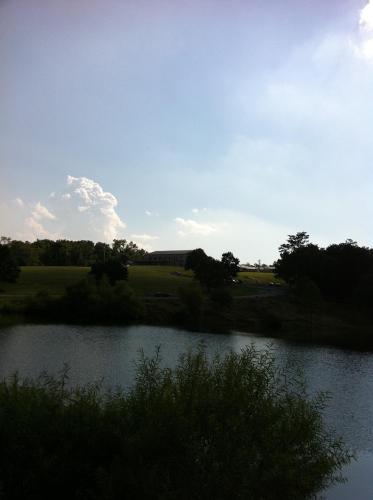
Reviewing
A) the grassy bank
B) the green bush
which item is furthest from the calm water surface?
the green bush

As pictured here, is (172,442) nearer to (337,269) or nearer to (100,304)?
(100,304)

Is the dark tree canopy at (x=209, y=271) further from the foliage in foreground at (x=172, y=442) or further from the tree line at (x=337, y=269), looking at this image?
the foliage in foreground at (x=172, y=442)

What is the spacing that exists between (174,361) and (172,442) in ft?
95.8

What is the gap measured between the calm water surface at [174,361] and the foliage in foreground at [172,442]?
5266 millimetres

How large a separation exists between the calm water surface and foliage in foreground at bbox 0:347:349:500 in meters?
5.27

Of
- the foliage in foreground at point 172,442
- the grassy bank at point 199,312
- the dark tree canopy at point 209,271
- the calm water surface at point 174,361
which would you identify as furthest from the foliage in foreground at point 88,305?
the foliage in foreground at point 172,442

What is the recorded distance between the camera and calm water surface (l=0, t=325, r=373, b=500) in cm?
2558

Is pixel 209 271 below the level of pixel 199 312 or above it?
above

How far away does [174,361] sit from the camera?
42656 mm

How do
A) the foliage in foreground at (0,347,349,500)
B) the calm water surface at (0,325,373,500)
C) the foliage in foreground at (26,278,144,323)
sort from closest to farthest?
the foliage in foreground at (0,347,349,500)
the calm water surface at (0,325,373,500)
the foliage in foreground at (26,278,144,323)

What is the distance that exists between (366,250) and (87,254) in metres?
122

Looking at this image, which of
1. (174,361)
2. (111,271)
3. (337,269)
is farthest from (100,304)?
(337,269)

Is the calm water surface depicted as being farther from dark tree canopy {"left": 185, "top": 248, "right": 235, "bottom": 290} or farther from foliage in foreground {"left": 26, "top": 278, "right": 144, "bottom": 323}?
dark tree canopy {"left": 185, "top": 248, "right": 235, "bottom": 290}

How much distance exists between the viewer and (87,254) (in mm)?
199500
